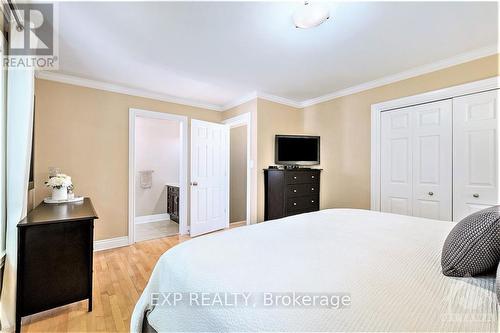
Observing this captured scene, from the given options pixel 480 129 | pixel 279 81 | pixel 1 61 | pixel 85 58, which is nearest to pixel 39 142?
pixel 85 58

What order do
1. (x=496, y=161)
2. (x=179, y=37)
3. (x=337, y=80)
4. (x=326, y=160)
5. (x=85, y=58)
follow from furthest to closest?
1. (x=326, y=160)
2. (x=337, y=80)
3. (x=85, y=58)
4. (x=496, y=161)
5. (x=179, y=37)

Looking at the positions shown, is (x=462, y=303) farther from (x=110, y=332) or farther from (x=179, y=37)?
(x=179, y=37)

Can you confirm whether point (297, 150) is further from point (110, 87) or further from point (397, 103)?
point (110, 87)

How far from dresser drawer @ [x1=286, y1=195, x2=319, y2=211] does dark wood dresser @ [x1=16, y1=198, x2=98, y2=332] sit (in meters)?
A: 2.53

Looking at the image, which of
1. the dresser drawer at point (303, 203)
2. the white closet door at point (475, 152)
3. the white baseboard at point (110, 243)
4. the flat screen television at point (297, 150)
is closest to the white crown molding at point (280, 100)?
the flat screen television at point (297, 150)

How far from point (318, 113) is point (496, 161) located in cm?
230

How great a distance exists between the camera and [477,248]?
858mm

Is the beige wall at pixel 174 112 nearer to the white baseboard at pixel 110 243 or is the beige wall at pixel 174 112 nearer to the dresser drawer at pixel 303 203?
the white baseboard at pixel 110 243

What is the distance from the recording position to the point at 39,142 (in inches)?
115

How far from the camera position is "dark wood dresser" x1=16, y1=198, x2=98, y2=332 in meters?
1.67

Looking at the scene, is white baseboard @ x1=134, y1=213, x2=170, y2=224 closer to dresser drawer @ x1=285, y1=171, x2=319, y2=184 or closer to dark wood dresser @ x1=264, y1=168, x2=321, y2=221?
dark wood dresser @ x1=264, y1=168, x2=321, y2=221

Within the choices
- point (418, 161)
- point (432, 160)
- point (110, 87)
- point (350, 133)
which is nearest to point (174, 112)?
point (110, 87)

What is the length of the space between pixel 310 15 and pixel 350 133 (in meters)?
2.21

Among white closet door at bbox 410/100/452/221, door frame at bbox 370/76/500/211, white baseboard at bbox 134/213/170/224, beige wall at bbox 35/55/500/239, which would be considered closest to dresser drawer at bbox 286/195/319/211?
beige wall at bbox 35/55/500/239
